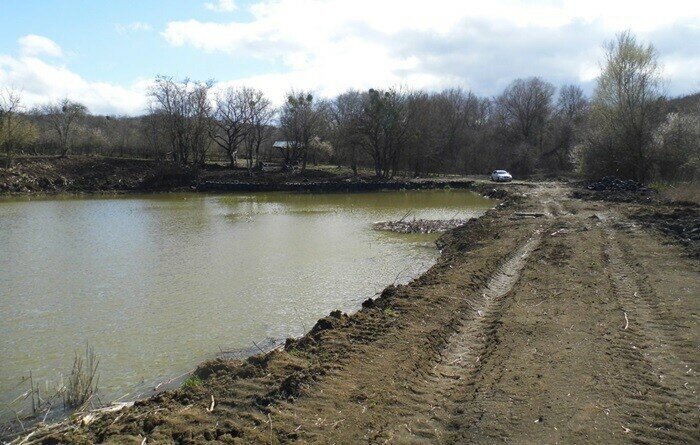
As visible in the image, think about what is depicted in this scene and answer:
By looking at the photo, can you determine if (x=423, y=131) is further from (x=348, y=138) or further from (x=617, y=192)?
(x=617, y=192)

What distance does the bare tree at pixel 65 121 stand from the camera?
5781cm

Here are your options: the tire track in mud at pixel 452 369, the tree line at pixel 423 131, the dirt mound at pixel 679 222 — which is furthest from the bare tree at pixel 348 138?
the tire track in mud at pixel 452 369

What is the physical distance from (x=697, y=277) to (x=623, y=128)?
3003cm

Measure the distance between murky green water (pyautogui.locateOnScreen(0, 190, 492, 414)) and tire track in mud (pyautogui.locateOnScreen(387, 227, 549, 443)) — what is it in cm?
338

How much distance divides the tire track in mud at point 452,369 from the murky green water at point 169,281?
11.1ft

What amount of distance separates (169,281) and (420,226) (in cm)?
1289

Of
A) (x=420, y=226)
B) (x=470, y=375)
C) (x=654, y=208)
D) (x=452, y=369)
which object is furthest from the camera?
(x=420, y=226)

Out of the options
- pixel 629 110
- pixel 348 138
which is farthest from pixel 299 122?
pixel 629 110

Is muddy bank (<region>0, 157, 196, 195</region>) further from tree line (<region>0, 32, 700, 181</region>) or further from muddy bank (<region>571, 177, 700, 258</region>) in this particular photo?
muddy bank (<region>571, 177, 700, 258</region>)

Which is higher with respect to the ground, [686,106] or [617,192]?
[686,106]

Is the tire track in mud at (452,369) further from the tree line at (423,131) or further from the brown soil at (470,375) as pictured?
the tree line at (423,131)

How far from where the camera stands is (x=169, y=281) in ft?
46.9

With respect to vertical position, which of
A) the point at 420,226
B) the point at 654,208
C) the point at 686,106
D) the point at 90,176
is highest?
the point at 686,106

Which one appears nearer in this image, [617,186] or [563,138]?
[617,186]
